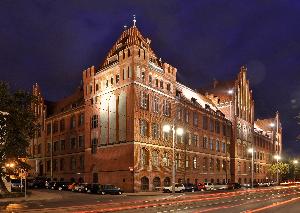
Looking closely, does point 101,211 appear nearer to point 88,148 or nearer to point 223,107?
point 88,148

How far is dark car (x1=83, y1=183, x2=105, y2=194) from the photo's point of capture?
5478cm

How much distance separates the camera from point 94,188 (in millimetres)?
55656

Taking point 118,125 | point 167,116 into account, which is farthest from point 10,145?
point 167,116

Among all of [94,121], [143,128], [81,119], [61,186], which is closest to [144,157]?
[143,128]

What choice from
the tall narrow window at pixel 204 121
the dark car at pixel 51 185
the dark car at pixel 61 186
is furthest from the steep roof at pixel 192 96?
the dark car at pixel 51 185

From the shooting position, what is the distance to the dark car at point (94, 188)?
2157 inches

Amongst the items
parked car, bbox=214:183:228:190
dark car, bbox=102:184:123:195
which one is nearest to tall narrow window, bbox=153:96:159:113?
dark car, bbox=102:184:123:195

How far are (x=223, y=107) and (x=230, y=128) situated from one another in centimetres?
502

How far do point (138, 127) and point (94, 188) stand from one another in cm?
1163

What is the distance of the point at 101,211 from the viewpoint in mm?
26891

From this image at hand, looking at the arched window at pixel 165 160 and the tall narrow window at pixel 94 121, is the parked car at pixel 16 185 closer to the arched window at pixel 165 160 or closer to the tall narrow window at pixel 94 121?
the tall narrow window at pixel 94 121

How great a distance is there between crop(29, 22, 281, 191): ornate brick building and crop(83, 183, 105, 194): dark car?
5.99m

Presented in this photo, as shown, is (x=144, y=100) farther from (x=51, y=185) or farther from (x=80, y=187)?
(x=51, y=185)

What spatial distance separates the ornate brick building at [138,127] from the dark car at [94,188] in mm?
5990
